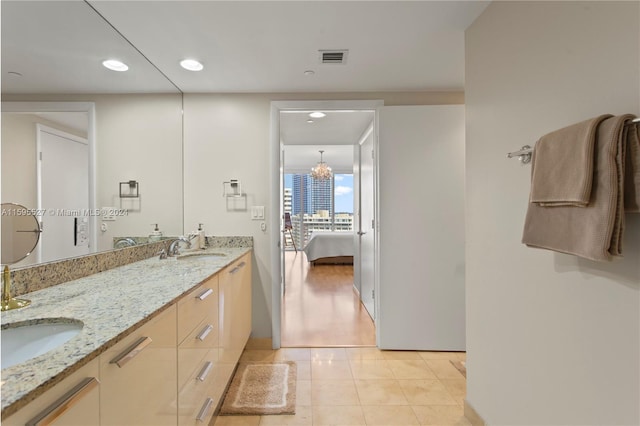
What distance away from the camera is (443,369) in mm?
2404

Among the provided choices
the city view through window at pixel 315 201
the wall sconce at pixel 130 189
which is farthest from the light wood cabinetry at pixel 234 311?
the city view through window at pixel 315 201

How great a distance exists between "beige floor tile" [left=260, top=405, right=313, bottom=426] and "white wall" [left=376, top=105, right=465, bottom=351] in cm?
Result: 107

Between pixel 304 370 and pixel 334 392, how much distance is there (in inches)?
13.8

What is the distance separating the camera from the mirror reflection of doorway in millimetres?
3172

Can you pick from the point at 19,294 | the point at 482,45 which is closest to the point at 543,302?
the point at 482,45

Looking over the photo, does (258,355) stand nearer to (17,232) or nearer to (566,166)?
(17,232)

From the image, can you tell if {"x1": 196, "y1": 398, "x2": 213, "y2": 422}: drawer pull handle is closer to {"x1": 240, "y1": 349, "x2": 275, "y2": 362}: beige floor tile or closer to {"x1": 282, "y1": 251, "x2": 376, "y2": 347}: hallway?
{"x1": 240, "y1": 349, "x2": 275, "y2": 362}: beige floor tile

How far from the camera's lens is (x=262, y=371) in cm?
234

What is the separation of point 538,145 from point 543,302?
0.62 metres

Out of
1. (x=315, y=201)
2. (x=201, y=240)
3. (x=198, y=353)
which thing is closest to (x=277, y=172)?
(x=201, y=240)

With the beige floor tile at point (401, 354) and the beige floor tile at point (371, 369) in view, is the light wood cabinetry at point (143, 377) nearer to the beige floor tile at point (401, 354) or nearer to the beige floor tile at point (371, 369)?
the beige floor tile at point (371, 369)

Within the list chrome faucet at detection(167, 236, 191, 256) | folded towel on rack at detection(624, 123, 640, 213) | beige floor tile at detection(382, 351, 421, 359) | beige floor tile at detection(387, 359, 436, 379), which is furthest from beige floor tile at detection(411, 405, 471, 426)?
chrome faucet at detection(167, 236, 191, 256)

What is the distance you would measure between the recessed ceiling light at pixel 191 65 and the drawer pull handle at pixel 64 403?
2055 mm

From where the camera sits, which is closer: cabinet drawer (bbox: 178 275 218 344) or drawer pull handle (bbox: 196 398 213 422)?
cabinet drawer (bbox: 178 275 218 344)
